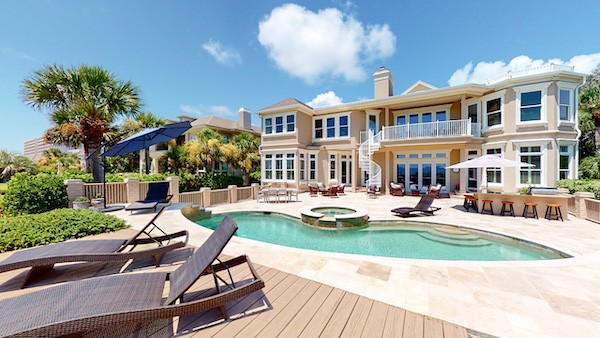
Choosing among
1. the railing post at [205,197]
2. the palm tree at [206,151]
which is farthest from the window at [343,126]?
the railing post at [205,197]

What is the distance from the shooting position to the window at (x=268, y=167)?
60.8ft

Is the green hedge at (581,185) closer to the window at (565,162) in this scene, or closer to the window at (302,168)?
the window at (565,162)

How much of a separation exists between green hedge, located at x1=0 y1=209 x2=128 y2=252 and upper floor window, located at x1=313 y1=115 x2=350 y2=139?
14.7 metres

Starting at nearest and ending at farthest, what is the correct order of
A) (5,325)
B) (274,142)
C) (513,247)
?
(5,325) < (513,247) < (274,142)

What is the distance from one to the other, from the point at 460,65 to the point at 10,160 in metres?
38.2

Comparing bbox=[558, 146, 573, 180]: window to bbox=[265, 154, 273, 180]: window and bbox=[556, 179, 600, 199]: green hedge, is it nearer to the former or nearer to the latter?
bbox=[556, 179, 600, 199]: green hedge

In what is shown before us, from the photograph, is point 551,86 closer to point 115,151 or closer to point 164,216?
point 164,216

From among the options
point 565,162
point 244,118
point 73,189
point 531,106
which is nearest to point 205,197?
point 73,189

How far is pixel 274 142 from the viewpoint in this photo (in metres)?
18.5

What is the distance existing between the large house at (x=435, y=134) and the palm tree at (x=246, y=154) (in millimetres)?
939

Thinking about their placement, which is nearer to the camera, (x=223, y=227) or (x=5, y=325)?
(x=5, y=325)

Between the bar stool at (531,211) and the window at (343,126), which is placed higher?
the window at (343,126)

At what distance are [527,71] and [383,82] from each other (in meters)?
8.32

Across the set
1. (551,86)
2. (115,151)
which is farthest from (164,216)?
(551,86)
